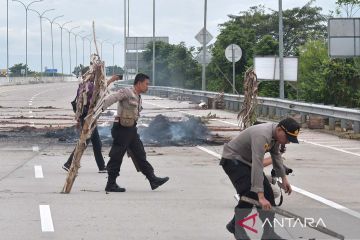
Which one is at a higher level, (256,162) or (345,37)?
(345,37)

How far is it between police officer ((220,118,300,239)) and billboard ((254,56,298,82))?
2349cm

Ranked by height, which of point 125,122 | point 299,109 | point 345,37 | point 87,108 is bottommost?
point 299,109

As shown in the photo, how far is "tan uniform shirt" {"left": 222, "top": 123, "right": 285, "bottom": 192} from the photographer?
7594 millimetres

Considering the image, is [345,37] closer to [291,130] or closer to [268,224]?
[268,224]

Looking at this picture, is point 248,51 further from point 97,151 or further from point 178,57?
point 97,151

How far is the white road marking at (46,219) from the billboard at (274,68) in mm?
21491

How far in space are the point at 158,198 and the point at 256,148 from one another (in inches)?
176

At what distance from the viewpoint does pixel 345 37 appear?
98.1 ft

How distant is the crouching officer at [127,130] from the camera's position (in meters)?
12.1

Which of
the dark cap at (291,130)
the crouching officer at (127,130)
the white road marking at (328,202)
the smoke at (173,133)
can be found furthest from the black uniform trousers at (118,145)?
the smoke at (173,133)

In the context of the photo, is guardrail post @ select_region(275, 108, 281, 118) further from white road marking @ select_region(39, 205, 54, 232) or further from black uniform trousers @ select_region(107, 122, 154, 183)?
white road marking @ select_region(39, 205, 54, 232)

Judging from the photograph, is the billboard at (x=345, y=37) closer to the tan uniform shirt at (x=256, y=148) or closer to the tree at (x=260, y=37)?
the tree at (x=260, y=37)

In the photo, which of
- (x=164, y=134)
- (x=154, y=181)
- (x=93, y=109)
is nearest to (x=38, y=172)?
(x=93, y=109)

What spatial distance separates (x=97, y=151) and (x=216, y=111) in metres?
22.9
